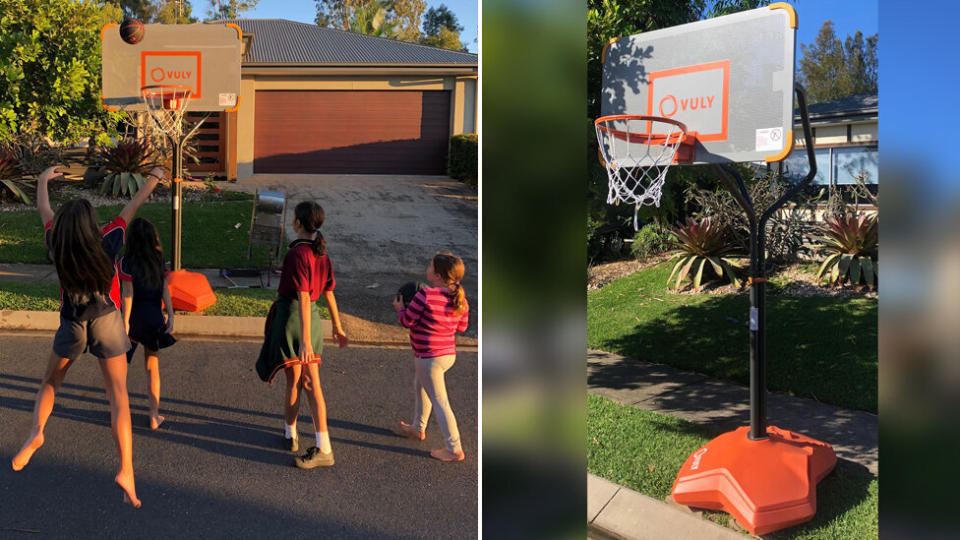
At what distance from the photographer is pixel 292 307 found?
3586mm

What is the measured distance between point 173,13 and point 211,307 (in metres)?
1.82

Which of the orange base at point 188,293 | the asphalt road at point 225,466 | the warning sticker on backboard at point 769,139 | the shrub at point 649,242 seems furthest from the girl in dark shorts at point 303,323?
the shrub at point 649,242

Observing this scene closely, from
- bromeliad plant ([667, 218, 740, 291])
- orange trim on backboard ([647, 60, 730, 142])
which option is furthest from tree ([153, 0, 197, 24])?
bromeliad plant ([667, 218, 740, 291])

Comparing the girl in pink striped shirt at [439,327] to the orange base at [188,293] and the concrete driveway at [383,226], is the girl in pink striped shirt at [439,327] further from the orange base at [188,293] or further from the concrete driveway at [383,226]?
the orange base at [188,293]

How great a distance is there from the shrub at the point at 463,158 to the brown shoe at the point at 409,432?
4.09ft

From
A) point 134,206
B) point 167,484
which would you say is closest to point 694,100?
point 134,206

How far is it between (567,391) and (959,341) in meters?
1.18

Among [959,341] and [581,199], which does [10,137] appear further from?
[959,341]

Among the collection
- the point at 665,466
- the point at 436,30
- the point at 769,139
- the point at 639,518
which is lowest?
the point at 639,518

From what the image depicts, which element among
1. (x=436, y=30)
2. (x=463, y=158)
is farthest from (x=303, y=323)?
(x=436, y=30)

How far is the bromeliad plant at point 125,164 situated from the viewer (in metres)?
4.34

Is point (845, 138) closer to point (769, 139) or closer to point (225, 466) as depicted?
point (769, 139)

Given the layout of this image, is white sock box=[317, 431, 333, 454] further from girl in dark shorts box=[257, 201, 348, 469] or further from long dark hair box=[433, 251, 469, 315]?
long dark hair box=[433, 251, 469, 315]

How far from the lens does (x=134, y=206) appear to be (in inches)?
137
